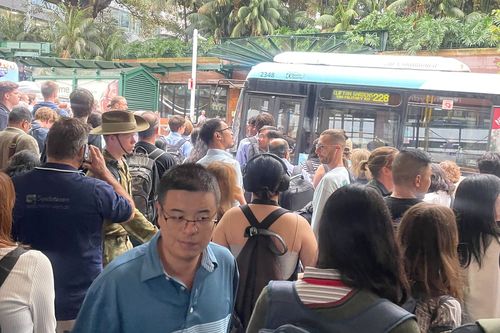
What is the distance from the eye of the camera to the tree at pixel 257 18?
39.1 meters

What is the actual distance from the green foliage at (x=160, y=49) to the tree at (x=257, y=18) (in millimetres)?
4965

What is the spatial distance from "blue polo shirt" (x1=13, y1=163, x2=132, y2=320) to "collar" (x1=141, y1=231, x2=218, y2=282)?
133 centimetres

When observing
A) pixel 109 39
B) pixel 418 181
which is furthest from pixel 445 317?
pixel 109 39

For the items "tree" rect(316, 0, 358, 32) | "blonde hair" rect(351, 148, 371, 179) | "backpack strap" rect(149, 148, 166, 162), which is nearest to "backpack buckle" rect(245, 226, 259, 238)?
"backpack strap" rect(149, 148, 166, 162)

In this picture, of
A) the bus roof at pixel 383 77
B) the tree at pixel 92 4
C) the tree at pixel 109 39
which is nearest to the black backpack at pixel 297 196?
the bus roof at pixel 383 77

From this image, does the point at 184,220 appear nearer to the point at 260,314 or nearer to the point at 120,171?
the point at 260,314

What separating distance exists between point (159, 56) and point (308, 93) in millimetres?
24169

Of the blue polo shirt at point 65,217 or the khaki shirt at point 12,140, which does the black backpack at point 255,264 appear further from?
the khaki shirt at point 12,140

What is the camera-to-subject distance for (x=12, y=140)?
5695 millimetres

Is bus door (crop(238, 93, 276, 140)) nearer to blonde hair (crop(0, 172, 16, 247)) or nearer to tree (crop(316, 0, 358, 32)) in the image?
blonde hair (crop(0, 172, 16, 247))

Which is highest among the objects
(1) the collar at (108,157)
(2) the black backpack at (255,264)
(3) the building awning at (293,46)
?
(3) the building awning at (293,46)

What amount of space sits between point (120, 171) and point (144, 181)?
0.63 m

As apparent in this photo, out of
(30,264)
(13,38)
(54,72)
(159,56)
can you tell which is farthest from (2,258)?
(13,38)

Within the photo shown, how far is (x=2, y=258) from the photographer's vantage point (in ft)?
8.37
